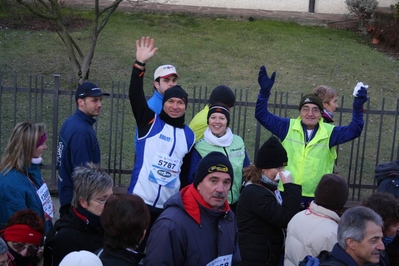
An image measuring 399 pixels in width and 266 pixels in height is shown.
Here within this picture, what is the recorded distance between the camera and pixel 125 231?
312cm

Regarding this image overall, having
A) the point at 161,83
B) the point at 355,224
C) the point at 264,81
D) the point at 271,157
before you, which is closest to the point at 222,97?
the point at 264,81

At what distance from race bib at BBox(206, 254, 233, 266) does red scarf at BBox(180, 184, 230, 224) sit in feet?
0.84

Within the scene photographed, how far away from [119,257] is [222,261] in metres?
0.68

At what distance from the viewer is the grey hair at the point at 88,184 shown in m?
3.67

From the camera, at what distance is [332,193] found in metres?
3.81

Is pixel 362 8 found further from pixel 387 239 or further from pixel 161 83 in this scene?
pixel 387 239

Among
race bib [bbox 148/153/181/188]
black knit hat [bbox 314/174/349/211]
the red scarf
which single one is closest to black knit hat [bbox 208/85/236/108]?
race bib [bbox 148/153/181/188]

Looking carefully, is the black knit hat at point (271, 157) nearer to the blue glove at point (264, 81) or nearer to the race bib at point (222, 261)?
the race bib at point (222, 261)

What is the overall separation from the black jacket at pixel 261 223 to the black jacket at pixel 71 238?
3.54 ft

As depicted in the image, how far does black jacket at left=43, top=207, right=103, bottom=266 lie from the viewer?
3.52 m

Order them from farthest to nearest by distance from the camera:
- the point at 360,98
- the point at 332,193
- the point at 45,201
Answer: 1. the point at 360,98
2. the point at 45,201
3. the point at 332,193

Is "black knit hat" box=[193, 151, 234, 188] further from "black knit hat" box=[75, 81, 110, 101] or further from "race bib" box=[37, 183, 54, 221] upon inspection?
"black knit hat" box=[75, 81, 110, 101]

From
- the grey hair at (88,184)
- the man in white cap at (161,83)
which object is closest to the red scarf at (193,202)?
the grey hair at (88,184)

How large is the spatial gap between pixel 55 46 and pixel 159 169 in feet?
36.1
